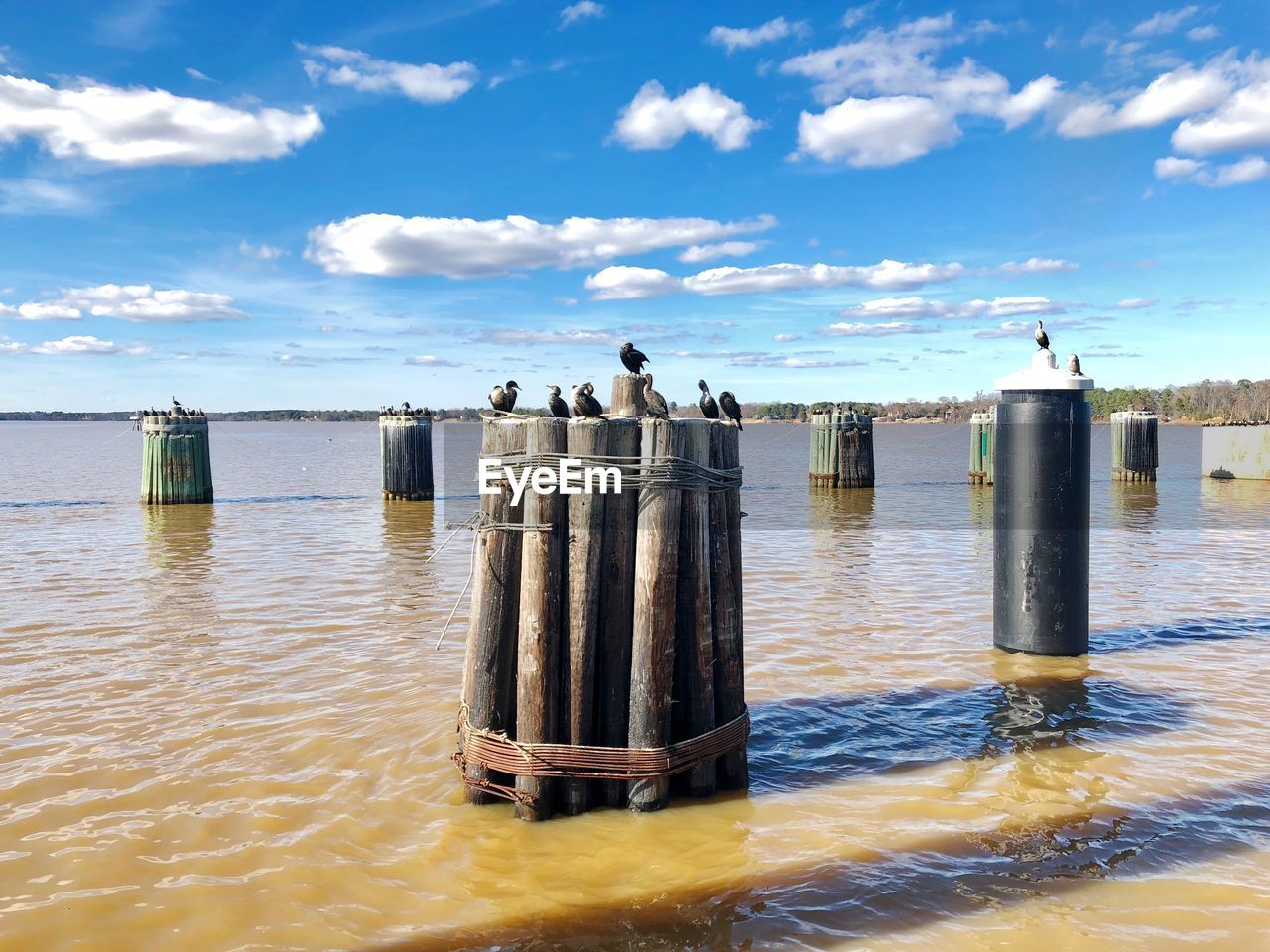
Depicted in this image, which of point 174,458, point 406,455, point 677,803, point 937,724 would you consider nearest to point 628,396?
point 677,803

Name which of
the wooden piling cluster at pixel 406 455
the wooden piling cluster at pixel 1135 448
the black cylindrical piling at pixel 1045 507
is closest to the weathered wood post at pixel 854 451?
the wooden piling cluster at pixel 1135 448

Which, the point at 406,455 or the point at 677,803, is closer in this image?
the point at 677,803

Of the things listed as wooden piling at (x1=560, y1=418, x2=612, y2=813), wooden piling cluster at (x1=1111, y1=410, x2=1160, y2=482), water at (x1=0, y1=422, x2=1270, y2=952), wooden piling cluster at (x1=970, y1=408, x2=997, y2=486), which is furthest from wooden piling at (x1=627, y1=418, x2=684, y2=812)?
wooden piling cluster at (x1=1111, y1=410, x2=1160, y2=482)

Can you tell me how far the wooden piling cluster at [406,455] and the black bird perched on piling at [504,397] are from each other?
21.2 m

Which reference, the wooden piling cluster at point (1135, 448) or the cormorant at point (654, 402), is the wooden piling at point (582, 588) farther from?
the wooden piling cluster at point (1135, 448)

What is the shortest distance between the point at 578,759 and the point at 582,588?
1.11m

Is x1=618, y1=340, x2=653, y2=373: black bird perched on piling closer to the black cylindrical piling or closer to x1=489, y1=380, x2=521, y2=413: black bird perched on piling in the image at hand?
x1=489, y1=380, x2=521, y2=413: black bird perched on piling

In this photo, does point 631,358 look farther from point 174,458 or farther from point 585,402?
point 174,458

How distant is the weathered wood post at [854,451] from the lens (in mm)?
32688

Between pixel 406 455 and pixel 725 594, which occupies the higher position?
pixel 406 455

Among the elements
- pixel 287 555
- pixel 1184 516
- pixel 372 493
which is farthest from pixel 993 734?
pixel 372 493

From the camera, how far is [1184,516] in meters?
23.7

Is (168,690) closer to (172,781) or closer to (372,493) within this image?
(172,781)

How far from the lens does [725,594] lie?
6.02 meters
